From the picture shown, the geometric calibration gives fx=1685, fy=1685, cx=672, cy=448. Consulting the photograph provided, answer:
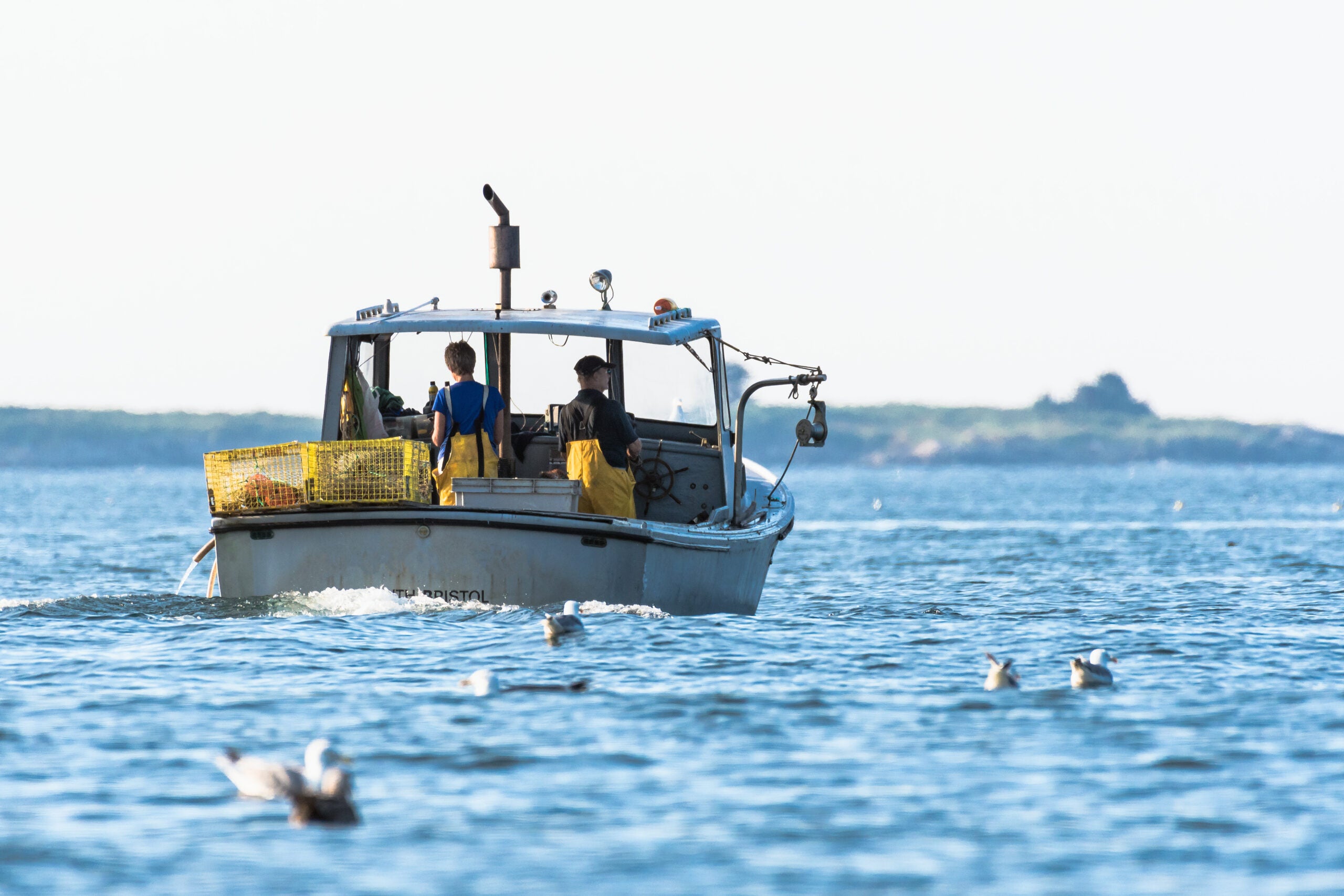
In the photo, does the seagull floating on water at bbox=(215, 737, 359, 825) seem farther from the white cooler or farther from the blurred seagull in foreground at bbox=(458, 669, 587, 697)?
the white cooler

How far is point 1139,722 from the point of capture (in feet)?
31.4

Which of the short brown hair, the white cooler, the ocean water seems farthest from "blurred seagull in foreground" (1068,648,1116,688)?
the short brown hair

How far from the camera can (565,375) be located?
1546cm

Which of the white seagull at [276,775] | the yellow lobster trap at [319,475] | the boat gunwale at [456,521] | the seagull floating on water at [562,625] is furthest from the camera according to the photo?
the yellow lobster trap at [319,475]

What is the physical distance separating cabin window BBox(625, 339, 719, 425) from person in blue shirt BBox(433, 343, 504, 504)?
96.2 inches

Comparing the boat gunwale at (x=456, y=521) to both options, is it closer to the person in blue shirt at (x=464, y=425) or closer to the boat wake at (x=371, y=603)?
the boat wake at (x=371, y=603)

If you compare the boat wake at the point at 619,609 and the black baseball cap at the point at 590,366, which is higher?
the black baseball cap at the point at 590,366

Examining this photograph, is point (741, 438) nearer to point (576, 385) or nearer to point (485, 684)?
point (576, 385)

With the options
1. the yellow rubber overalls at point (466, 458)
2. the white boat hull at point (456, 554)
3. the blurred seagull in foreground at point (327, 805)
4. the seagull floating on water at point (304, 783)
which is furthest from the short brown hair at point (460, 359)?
the blurred seagull in foreground at point (327, 805)

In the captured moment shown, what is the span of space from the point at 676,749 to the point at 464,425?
5260 mm

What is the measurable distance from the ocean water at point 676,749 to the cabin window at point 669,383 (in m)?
2.21

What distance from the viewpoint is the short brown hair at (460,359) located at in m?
13.3

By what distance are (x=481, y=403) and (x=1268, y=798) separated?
23.7 feet

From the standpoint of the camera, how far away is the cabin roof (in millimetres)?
13727
